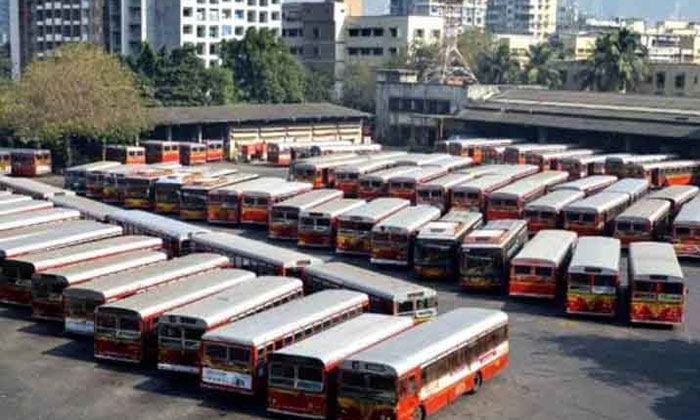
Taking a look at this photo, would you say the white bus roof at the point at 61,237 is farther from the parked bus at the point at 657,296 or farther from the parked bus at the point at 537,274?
the parked bus at the point at 657,296

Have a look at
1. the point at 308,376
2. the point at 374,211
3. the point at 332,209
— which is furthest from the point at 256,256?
the point at 308,376

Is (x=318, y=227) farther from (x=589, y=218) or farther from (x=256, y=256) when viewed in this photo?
(x=589, y=218)

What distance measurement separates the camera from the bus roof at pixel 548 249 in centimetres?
3634

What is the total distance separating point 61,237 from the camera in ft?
123

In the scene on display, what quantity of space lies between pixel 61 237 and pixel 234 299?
11.1 m

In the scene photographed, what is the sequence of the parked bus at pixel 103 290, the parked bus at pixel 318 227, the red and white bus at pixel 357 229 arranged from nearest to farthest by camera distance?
1. the parked bus at pixel 103 290
2. the red and white bus at pixel 357 229
3. the parked bus at pixel 318 227

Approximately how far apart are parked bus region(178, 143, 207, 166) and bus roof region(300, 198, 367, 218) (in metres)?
29.3

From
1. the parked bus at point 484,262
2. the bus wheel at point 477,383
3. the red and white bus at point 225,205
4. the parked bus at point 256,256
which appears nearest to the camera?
the bus wheel at point 477,383

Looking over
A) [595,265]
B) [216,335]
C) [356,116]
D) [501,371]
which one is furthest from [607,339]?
[356,116]

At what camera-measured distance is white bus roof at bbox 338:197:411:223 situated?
144 ft

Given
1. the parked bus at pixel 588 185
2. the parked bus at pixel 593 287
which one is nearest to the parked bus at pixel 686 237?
the parked bus at pixel 588 185

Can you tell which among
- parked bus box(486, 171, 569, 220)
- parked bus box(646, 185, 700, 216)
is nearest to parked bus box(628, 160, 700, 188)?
parked bus box(646, 185, 700, 216)

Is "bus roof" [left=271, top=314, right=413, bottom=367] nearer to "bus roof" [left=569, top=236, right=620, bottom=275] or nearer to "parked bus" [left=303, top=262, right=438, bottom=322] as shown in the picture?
"parked bus" [left=303, top=262, right=438, bottom=322]

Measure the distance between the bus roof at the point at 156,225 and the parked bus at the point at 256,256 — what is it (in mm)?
985
